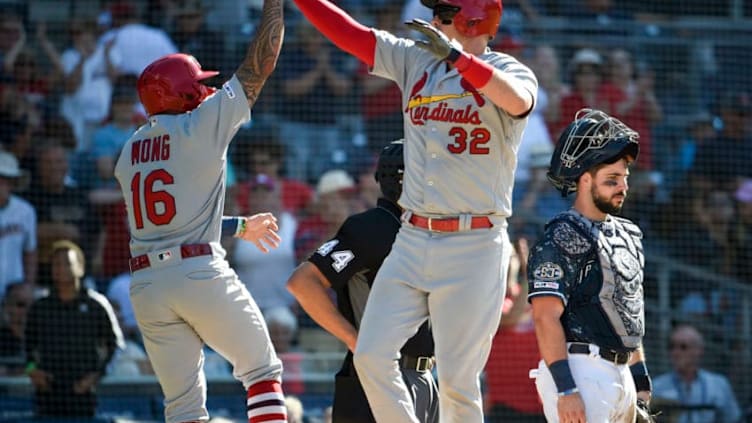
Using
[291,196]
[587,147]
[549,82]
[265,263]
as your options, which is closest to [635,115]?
[549,82]

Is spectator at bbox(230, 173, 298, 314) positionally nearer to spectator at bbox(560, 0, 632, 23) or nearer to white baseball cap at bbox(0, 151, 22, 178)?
white baseball cap at bbox(0, 151, 22, 178)

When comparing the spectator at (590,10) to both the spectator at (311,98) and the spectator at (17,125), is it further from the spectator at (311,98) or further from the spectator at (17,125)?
the spectator at (17,125)

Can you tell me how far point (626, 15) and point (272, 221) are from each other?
25.3 ft

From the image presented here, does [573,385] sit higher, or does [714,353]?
[573,385]

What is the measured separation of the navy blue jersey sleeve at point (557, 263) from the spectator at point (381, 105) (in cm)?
611

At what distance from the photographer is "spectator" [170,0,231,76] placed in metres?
11.3

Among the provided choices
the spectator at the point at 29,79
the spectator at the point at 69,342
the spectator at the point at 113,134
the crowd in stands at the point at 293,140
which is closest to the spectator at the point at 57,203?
the crowd in stands at the point at 293,140

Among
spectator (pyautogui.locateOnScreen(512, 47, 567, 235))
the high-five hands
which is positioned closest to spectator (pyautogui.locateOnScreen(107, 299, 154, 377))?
spectator (pyautogui.locateOnScreen(512, 47, 567, 235))

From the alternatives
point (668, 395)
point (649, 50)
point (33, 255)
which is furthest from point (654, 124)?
point (33, 255)

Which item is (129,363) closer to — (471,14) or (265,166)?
(265,166)

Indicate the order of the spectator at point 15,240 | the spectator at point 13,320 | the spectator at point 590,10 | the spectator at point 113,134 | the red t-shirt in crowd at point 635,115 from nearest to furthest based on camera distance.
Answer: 1. the spectator at point 13,320
2. the spectator at point 15,240
3. the spectator at point 113,134
4. the red t-shirt in crowd at point 635,115
5. the spectator at point 590,10

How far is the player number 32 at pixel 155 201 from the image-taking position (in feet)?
17.8

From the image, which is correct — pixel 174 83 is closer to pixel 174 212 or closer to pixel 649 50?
pixel 174 212

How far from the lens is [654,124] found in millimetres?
12039
